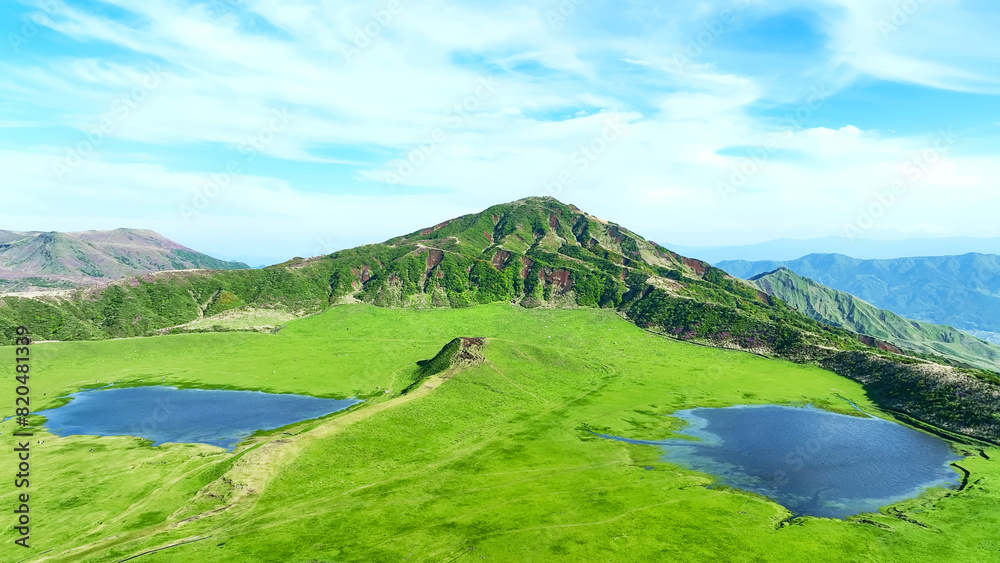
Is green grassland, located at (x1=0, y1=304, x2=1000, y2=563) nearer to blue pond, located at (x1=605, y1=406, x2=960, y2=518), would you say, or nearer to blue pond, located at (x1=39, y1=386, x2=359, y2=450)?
blue pond, located at (x1=605, y1=406, x2=960, y2=518)

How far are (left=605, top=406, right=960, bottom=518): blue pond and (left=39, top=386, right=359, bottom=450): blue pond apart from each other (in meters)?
84.3

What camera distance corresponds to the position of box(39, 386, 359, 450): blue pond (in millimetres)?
93812

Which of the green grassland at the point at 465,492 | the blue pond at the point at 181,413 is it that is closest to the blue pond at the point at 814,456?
the green grassland at the point at 465,492

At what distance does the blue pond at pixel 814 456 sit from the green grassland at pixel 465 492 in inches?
161

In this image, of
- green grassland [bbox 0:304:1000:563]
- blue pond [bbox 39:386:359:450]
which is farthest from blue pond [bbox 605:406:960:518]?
blue pond [bbox 39:386:359:450]

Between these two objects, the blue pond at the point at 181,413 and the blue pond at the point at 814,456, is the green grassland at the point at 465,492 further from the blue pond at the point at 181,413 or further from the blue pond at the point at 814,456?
the blue pond at the point at 181,413

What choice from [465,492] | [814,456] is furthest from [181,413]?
[814,456]

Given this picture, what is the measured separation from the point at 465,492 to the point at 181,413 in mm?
80832

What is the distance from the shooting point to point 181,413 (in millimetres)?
105750

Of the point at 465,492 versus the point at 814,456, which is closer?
the point at 465,492

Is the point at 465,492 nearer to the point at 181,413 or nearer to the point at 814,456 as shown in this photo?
the point at 814,456

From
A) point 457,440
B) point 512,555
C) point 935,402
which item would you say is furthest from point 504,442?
point 935,402

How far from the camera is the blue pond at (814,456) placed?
68.7 metres

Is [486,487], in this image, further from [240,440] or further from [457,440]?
[240,440]
